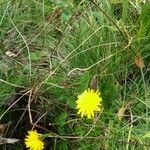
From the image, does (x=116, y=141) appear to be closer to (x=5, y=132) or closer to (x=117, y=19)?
(x=5, y=132)

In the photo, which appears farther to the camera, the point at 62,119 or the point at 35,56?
the point at 35,56

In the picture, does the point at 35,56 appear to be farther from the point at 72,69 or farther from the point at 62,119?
the point at 62,119

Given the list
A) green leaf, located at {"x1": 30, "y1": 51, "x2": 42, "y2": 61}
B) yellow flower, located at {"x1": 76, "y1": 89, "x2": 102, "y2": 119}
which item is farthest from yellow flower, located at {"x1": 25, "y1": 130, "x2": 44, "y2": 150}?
green leaf, located at {"x1": 30, "y1": 51, "x2": 42, "y2": 61}

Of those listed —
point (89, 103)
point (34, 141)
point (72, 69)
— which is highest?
point (72, 69)

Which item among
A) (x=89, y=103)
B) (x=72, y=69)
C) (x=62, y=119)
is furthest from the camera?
(x=72, y=69)

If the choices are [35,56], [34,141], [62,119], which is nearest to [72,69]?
[35,56]

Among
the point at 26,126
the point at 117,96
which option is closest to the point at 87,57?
the point at 117,96

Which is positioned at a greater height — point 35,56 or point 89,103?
point 35,56

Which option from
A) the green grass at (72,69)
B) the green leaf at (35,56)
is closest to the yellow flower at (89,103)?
the green grass at (72,69)

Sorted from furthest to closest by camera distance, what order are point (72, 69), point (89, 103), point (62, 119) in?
point (72, 69)
point (62, 119)
point (89, 103)
